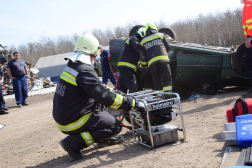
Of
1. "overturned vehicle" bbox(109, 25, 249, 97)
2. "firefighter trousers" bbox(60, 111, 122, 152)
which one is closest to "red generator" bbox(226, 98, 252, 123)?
"firefighter trousers" bbox(60, 111, 122, 152)

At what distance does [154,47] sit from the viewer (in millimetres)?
4809

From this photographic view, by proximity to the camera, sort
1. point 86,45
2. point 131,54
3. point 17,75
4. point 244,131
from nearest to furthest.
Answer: point 244,131, point 86,45, point 131,54, point 17,75

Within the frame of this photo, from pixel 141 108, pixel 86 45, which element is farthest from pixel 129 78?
pixel 141 108

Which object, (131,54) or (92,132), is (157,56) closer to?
(131,54)

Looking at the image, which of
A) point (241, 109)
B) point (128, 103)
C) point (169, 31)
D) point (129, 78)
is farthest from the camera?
→ point (169, 31)

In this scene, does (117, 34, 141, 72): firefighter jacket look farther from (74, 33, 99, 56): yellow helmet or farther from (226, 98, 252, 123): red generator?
(226, 98, 252, 123): red generator

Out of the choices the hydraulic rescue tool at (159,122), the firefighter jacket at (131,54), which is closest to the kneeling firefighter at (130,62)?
the firefighter jacket at (131,54)

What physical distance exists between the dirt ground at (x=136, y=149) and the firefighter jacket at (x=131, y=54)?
1509mm

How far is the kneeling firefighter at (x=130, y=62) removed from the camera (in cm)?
505

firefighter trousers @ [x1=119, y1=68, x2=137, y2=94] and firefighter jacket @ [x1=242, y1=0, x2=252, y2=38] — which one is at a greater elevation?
firefighter jacket @ [x1=242, y1=0, x2=252, y2=38]

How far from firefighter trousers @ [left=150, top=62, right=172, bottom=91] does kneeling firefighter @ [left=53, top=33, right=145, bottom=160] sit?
1.88m

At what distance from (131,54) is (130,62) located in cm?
19

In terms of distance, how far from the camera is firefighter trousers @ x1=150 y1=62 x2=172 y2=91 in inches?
188

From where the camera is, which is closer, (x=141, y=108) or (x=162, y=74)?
(x=141, y=108)
